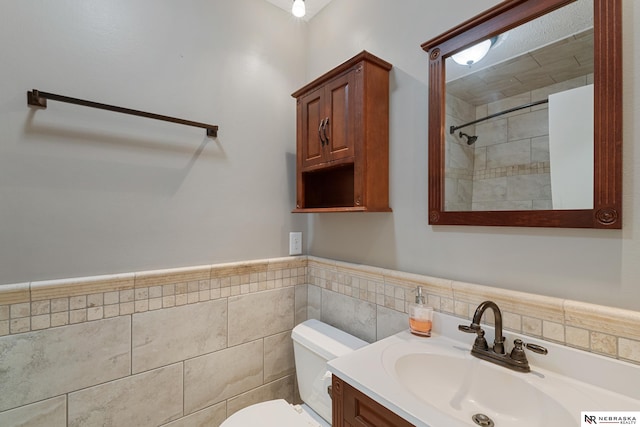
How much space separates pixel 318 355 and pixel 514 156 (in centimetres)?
111

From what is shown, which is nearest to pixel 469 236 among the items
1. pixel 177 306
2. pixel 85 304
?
pixel 177 306

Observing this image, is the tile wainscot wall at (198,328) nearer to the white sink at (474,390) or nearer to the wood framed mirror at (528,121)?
the white sink at (474,390)

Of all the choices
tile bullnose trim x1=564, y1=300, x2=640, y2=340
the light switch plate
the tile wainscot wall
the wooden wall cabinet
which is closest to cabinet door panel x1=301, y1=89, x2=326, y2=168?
the wooden wall cabinet

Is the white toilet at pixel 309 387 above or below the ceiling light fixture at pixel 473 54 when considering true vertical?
below

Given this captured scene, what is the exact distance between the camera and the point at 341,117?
52.5 inches

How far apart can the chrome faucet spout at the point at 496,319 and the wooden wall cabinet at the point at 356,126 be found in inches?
21.6

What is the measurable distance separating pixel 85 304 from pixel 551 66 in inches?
72.2

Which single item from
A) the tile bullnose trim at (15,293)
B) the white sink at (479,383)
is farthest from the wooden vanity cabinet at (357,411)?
the tile bullnose trim at (15,293)

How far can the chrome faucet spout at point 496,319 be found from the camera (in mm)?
885

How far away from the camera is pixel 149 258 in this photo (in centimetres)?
129

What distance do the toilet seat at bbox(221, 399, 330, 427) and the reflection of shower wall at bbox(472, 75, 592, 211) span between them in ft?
3.65

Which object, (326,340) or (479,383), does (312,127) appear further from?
(479,383)

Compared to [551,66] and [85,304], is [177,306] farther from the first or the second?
[551,66]

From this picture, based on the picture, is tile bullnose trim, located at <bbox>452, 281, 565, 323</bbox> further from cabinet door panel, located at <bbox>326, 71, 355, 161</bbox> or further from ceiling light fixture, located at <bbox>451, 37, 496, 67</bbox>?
ceiling light fixture, located at <bbox>451, 37, 496, 67</bbox>
